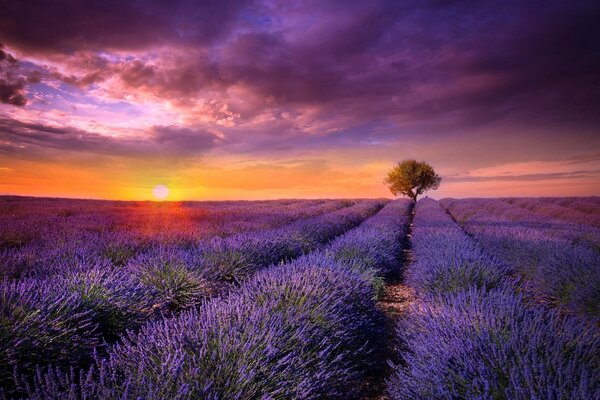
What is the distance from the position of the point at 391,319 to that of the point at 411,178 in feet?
101

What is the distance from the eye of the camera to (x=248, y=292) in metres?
2.98

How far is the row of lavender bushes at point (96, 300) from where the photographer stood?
2279 mm

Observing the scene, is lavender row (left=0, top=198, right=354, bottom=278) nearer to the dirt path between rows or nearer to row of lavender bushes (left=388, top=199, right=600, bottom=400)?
the dirt path between rows

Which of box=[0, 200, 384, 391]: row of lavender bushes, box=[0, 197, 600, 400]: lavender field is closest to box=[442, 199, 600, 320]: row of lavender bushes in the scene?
box=[0, 197, 600, 400]: lavender field

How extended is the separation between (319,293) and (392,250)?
4.37 meters

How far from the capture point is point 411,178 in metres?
33.0

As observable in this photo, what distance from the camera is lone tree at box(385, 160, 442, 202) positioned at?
109 feet

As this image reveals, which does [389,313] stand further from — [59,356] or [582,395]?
[59,356]

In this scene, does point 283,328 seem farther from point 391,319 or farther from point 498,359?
point 391,319

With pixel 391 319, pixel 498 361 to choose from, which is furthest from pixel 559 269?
pixel 498 361

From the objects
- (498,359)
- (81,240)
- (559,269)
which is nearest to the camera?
(498,359)

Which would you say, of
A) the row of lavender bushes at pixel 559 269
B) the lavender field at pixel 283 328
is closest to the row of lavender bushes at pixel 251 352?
the lavender field at pixel 283 328

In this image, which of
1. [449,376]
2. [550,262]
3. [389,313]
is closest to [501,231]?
[550,262]

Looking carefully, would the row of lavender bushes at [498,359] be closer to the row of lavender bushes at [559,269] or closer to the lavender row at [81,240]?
the row of lavender bushes at [559,269]
